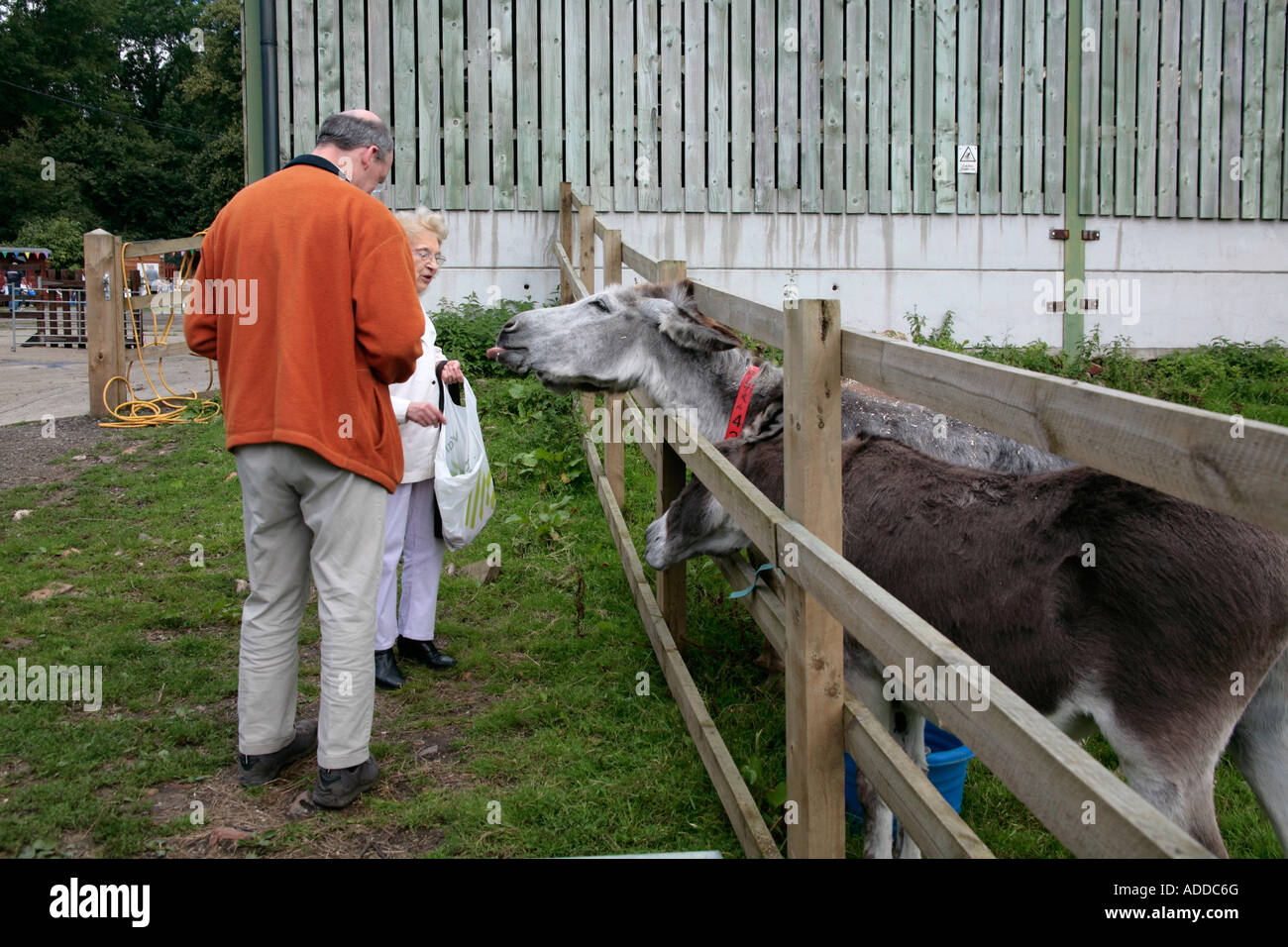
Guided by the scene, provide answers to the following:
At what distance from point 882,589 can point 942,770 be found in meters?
1.49

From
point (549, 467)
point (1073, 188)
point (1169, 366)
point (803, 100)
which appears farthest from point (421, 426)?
point (1073, 188)

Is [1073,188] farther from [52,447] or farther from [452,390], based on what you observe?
[52,447]

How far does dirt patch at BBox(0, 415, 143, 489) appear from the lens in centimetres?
836

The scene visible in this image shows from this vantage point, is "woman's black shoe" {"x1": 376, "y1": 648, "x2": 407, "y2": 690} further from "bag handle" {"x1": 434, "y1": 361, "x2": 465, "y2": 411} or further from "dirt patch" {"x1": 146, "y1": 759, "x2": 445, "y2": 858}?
"bag handle" {"x1": 434, "y1": 361, "x2": 465, "y2": 411}

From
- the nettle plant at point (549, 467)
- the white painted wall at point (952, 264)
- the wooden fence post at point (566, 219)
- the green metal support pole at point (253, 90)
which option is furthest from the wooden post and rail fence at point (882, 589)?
the green metal support pole at point (253, 90)

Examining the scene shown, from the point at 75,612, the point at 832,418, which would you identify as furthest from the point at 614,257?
the point at 832,418

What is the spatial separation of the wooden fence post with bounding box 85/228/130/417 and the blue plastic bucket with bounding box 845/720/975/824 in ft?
29.0

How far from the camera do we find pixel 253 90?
10375mm

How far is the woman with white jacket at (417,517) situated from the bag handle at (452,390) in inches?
0.5

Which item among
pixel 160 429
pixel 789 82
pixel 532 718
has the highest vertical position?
pixel 789 82

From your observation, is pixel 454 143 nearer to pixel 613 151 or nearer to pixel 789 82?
pixel 613 151

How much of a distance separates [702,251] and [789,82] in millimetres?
1908

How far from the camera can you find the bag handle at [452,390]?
464 cm
